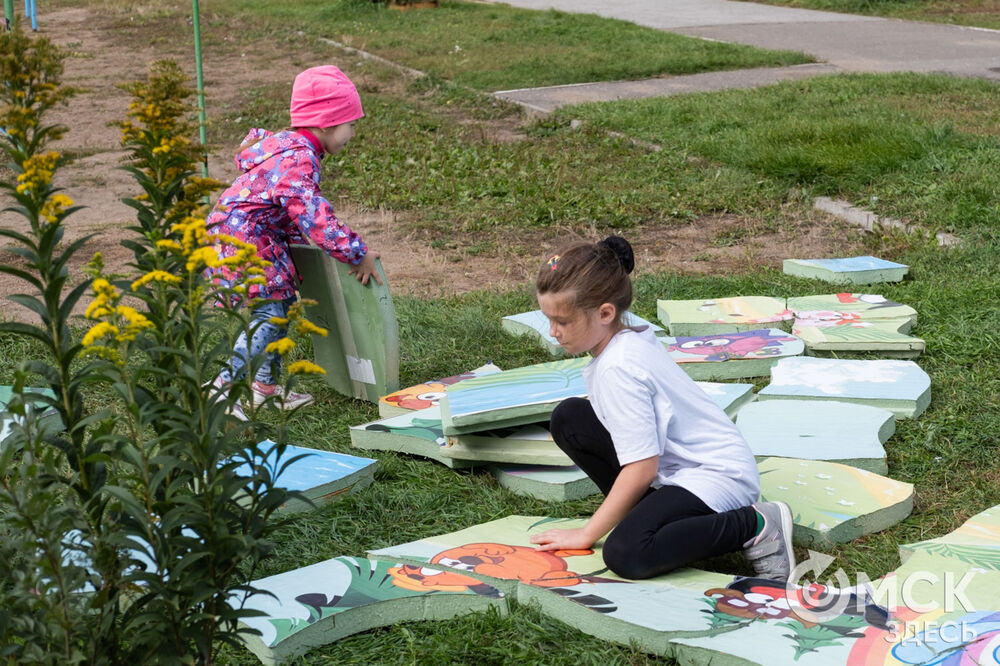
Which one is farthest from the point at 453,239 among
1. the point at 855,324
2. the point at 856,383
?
the point at 856,383

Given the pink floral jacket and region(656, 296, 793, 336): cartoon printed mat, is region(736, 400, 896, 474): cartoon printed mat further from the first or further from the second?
the pink floral jacket

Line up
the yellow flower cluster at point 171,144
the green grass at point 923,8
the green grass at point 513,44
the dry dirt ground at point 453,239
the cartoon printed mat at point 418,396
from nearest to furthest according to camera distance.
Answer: the yellow flower cluster at point 171,144
the cartoon printed mat at point 418,396
the dry dirt ground at point 453,239
the green grass at point 513,44
the green grass at point 923,8

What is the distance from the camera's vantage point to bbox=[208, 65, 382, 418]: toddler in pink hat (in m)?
3.85

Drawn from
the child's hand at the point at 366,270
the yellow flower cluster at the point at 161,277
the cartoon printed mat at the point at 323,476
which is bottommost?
the cartoon printed mat at the point at 323,476

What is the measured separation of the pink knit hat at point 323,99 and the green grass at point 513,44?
6.65 metres

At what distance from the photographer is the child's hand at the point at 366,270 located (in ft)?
12.7

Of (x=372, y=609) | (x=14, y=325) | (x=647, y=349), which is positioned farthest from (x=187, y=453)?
(x=647, y=349)

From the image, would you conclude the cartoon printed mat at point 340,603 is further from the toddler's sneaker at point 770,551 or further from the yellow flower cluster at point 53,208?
the yellow flower cluster at point 53,208

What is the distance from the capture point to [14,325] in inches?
69.7

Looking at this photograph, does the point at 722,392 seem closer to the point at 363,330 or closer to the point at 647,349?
the point at 647,349

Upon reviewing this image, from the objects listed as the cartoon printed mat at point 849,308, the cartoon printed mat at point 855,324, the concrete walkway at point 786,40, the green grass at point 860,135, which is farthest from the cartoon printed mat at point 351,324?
the concrete walkway at point 786,40

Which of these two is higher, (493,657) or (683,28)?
(683,28)

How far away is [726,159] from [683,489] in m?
4.97

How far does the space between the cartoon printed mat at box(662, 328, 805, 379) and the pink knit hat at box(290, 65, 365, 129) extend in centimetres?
154
